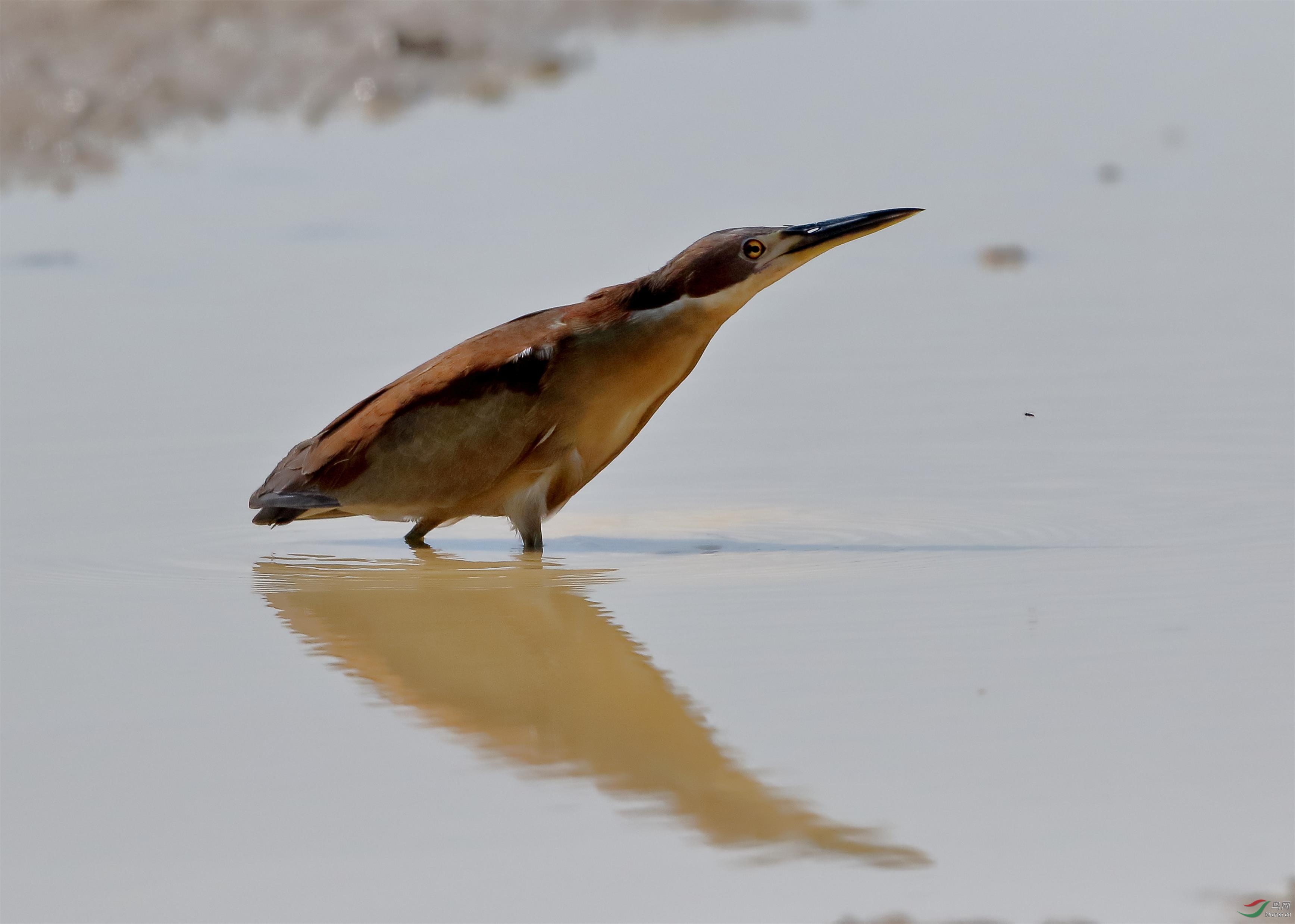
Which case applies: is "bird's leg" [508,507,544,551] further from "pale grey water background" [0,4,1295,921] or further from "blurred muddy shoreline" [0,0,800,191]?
"blurred muddy shoreline" [0,0,800,191]

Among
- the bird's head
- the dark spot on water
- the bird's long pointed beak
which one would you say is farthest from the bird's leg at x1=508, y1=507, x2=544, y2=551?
the dark spot on water

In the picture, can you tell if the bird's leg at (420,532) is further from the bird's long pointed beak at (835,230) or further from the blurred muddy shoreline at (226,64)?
the blurred muddy shoreline at (226,64)

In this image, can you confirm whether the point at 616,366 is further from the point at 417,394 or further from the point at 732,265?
the point at 417,394

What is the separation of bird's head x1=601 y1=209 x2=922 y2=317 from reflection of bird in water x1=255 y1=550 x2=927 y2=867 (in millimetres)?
1008

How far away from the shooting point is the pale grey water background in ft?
13.9

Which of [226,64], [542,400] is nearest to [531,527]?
[542,400]

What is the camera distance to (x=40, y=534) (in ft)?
24.0

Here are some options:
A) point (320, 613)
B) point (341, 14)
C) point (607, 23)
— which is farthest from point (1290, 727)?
point (607, 23)

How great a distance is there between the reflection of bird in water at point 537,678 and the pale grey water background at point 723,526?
0.05 m

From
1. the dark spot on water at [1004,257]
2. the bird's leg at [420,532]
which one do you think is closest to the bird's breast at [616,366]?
the bird's leg at [420,532]

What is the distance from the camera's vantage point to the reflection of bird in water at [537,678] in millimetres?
4441

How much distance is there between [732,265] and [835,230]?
0.38m

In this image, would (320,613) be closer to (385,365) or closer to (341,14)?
(385,365)

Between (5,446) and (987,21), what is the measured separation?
15.2 m
